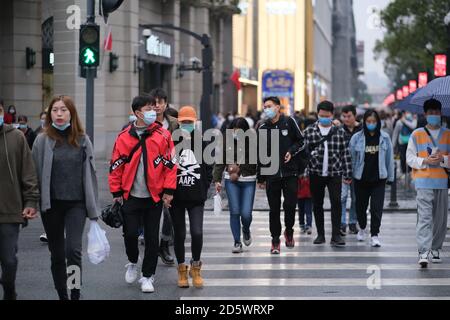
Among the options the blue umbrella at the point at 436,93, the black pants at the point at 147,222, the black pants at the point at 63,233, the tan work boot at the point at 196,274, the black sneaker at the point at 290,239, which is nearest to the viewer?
the black pants at the point at 63,233

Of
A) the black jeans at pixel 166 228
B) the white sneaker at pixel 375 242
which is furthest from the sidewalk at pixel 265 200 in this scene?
the black jeans at pixel 166 228

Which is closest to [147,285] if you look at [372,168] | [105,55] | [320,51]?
[372,168]

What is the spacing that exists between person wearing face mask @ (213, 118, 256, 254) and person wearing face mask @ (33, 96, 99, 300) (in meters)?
3.93

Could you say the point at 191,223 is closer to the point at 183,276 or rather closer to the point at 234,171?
the point at 183,276

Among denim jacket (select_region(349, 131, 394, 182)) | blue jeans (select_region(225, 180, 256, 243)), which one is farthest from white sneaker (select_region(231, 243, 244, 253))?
denim jacket (select_region(349, 131, 394, 182))

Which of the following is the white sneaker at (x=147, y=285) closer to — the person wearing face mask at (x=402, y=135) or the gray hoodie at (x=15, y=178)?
the gray hoodie at (x=15, y=178)

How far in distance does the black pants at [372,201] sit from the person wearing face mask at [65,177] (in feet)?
19.0

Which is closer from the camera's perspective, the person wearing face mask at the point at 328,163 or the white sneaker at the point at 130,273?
the white sneaker at the point at 130,273

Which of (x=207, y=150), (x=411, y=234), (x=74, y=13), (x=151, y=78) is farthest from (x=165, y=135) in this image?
(x=151, y=78)

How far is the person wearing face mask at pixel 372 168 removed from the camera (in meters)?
13.6

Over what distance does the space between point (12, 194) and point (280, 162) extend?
516cm

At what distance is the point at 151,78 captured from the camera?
138 feet

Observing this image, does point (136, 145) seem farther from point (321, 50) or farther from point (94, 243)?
point (321, 50)
